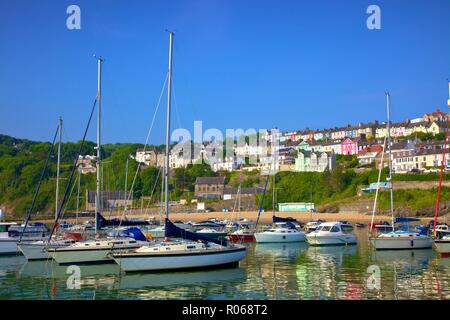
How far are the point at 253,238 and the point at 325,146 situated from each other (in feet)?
331

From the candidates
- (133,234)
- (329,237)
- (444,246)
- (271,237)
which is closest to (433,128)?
(329,237)

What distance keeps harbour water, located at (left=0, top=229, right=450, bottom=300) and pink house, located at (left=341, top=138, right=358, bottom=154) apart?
338ft

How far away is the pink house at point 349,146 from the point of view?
436 feet

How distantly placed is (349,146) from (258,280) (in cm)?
11628

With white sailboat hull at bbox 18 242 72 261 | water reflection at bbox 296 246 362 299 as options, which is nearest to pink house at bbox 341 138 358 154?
water reflection at bbox 296 246 362 299

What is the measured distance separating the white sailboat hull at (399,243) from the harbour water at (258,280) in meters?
2.91

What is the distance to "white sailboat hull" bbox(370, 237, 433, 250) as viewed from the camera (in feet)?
115

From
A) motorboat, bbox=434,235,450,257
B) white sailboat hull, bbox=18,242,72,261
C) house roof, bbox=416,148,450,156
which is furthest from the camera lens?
house roof, bbox=416,148,450,156

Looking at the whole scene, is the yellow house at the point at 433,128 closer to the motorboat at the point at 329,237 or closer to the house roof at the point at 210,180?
the house roof at the point at 210,180

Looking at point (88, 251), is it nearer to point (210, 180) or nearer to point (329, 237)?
point (329, 237)

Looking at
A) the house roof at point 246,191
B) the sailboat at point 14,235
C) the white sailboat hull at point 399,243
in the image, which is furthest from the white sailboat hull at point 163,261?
the house roof at point 246,191

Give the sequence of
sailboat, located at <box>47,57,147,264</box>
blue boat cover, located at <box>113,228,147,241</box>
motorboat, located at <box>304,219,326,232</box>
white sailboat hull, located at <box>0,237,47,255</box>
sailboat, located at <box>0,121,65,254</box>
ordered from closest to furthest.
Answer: sailboat, located at <box>47,57,147,264</box> → blue boat cover, located at <box>113,228,147,241</box> → sailboat, located at <box>0,121,65,254</box> → white sailboat hull, located at <box>0,237,47,255</box> → motorboat, located at <box>304,219,326,232</box>

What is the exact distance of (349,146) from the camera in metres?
135

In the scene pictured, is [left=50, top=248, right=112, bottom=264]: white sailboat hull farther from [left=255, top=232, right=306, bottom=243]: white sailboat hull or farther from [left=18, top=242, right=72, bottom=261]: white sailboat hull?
[left=255, top=232, right=306, bottom=243]: white sailboat hull
